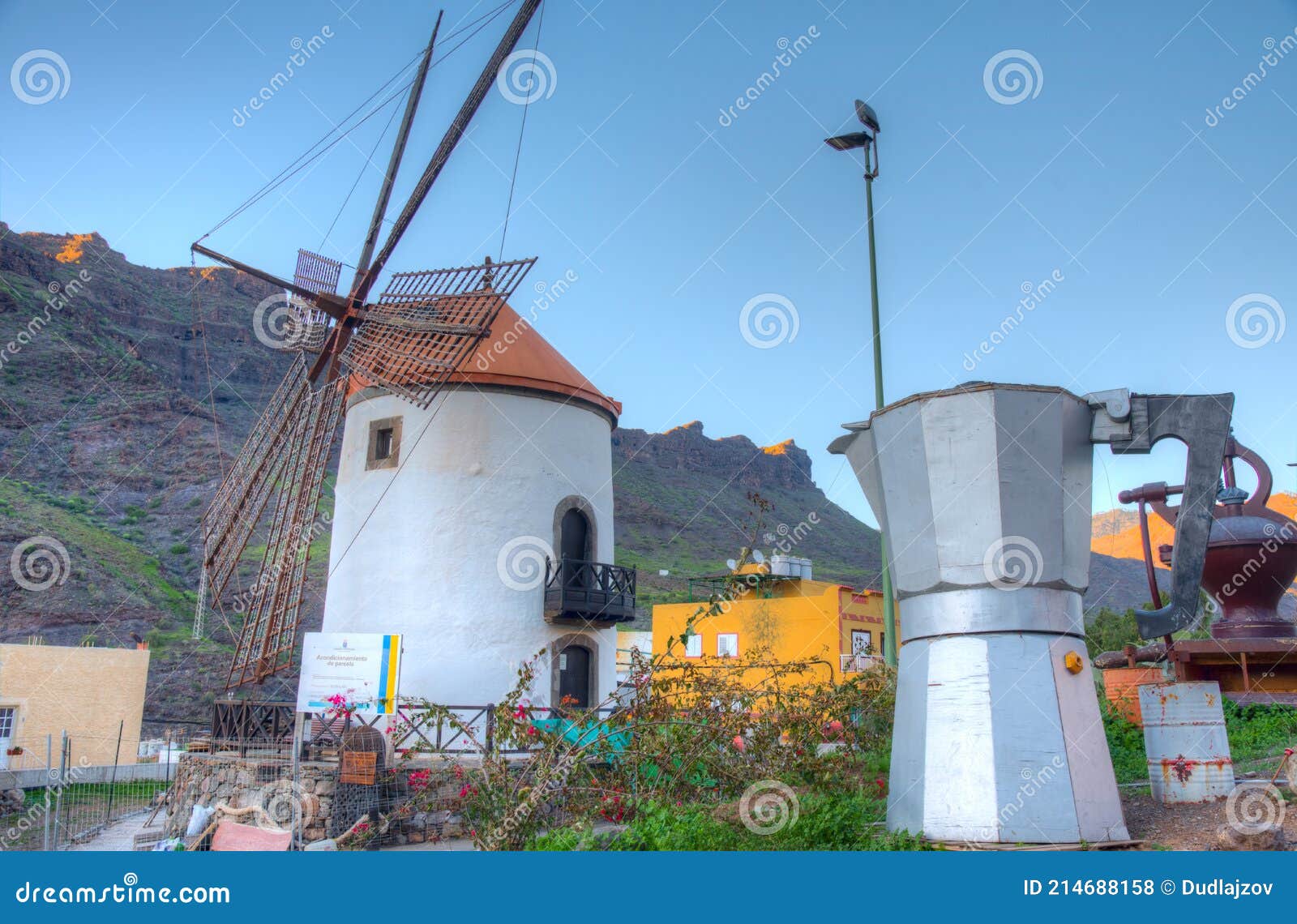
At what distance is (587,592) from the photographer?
15.0 meters

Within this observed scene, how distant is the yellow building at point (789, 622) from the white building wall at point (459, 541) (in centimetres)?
1043

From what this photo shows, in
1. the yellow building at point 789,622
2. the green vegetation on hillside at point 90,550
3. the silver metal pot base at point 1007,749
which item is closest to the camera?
the silver metal pot base at point 1007,749

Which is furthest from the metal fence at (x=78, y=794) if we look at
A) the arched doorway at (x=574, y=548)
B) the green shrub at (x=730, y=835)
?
the green shrub at (x=730, y=835)

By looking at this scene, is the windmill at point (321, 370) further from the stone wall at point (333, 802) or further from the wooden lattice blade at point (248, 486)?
the stone wall at point (333, 802)

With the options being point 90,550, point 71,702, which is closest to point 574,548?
point 71,702

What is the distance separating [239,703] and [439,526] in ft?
12.1

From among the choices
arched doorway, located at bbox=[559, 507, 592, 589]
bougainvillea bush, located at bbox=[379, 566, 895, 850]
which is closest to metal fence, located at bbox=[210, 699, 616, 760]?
arched doorway, located at bbox=[559, 507, 592, 589]

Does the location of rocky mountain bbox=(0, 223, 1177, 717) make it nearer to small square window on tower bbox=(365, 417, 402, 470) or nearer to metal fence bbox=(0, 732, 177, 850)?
metal fence bbox=(0, 732, 177, 850)

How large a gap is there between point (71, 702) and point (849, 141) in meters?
20.4

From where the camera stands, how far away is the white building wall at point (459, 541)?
1428cm

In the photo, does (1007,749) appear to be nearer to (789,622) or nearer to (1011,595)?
(1011,595)

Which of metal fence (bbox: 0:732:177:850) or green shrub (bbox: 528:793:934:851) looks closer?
green shrub (bbox: 528:793:934:851)

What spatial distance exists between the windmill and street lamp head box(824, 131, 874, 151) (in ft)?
14.9

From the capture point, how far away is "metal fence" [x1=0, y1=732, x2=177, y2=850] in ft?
44.3
